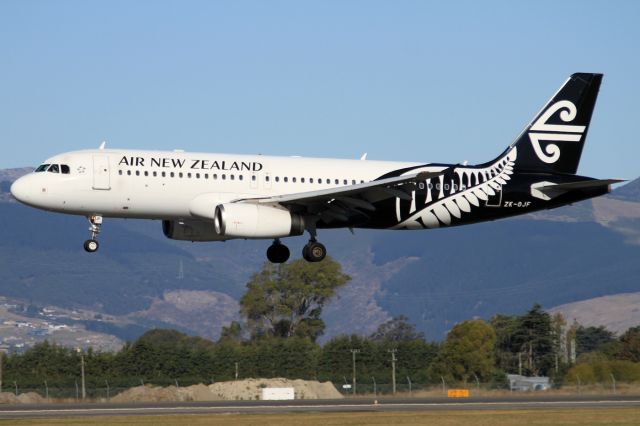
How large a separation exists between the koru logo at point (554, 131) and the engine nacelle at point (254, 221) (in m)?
14.3

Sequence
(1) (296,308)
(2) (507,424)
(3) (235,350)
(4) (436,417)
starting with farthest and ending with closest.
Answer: (1) (296,308) < (3) (235,350) < (4) (436,417) < (2) (507,424)

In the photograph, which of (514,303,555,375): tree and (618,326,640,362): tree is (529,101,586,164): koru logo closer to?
(618,326,640,362): tree

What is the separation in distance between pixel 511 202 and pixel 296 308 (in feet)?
310

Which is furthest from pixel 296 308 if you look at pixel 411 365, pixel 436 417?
pixel 436 417

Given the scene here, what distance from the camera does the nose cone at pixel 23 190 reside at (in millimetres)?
55719

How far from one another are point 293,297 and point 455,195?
9527cm

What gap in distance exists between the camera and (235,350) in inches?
4171

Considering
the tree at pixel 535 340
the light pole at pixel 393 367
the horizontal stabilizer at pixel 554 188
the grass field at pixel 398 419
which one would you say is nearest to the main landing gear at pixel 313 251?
the grass field at pixel 398 419

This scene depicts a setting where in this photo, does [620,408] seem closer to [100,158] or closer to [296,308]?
[100,158]

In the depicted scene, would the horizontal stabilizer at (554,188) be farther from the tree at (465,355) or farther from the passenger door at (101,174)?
the tree at (465,355)

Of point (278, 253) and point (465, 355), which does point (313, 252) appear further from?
point (465, 355)

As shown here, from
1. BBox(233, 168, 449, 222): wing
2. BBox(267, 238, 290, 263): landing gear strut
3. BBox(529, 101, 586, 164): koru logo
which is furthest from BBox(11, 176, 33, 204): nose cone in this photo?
BBox(529, 101, 586, 164): koru logo

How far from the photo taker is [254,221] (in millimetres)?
56500

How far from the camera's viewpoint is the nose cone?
55.7 m
